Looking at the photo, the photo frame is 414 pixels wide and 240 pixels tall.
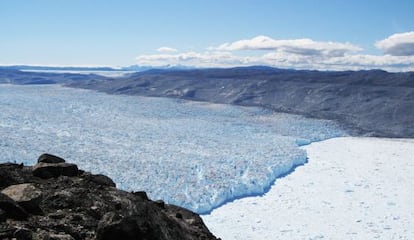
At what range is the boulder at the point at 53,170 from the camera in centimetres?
447

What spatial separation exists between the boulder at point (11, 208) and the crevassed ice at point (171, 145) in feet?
31.1

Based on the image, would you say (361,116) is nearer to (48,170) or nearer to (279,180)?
(279,180)

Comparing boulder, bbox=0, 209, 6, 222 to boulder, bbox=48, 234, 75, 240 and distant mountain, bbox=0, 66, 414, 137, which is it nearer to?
boulder, bbox=48, 234, 75, 240

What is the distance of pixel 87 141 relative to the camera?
20656 mm

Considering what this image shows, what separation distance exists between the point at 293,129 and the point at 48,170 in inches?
977

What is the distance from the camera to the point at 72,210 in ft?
12.1

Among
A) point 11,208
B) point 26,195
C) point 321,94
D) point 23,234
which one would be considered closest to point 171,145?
point 26,195

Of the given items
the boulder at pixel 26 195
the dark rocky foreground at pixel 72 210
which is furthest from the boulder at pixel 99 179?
the boulder at pixel 26 195

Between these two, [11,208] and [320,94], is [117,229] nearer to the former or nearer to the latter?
→ [11,208]

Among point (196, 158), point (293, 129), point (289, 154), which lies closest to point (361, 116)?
point (293, 129)

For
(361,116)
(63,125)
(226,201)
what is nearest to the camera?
(226,201)

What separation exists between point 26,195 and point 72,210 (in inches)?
15.4

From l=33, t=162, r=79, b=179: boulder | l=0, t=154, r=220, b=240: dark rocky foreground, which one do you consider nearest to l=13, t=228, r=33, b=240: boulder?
l=0, t=154, r=220, b=240: dark rocky foreground

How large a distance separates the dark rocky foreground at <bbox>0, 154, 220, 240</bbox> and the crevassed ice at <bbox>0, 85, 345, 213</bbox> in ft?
27.2
